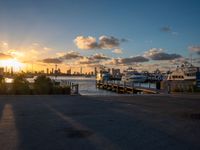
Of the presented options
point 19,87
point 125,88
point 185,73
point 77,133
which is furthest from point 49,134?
point 185,73

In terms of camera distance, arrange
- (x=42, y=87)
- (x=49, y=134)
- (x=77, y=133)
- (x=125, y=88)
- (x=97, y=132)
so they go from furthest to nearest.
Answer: (x=125, y=88), (x=42, y=87), (x=97, y=132), (x=77, y=133), (x=49, y=134)

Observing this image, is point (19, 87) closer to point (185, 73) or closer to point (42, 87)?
point (42, 87)

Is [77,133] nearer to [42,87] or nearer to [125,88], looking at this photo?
[42,87]

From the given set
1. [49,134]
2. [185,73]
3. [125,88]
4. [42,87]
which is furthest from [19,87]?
[185,73]

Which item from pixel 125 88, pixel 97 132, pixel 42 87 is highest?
pixel 42 87

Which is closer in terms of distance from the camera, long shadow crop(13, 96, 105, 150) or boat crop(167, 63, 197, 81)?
long shadow crop(13, 96, 105, 150)

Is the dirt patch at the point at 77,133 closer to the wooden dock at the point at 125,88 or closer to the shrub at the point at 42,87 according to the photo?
the shrub at the point at 42,87

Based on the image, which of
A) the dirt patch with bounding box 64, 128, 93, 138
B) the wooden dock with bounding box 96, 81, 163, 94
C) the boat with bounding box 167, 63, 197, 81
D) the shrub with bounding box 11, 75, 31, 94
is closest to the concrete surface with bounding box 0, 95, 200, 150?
the dirt patch with bounding box 64, 128, 93, 138

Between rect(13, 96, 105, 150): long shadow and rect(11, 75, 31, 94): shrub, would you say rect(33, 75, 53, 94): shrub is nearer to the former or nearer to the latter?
rect(11, 75, 31, 94): shrub

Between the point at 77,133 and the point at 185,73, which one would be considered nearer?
the point at 77,133

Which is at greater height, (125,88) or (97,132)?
(97,132)

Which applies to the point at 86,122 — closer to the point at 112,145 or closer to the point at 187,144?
the point at 112,145

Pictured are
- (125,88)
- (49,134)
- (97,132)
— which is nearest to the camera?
(49,134)

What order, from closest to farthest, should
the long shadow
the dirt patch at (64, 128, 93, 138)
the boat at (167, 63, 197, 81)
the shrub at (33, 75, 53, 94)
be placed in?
the long shadow, the dirt patch at (64, 128, 93, 138), the shrub at (33, 75, 53, 94), the boat at (167, 63, 197, 81)
